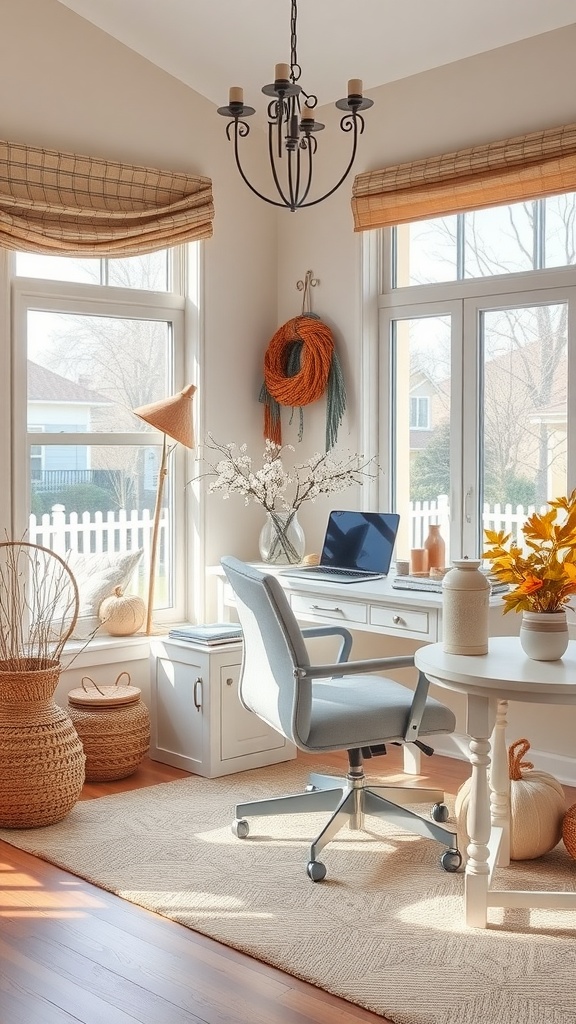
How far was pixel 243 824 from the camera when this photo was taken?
11.3 feet

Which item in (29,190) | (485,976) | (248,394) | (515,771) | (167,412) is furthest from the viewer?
(248,394)

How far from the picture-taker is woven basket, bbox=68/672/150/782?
4.01 meters

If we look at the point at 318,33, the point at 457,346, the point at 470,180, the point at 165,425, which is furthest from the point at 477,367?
the point at 318,33

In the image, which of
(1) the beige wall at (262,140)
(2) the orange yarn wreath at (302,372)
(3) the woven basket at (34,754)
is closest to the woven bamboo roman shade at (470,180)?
(1) the beige wall at (262,140)

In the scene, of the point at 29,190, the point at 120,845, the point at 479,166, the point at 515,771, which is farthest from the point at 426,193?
the point at 120,845

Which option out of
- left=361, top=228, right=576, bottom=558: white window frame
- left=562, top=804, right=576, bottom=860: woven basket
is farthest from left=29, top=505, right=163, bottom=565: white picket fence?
left=562, top=804, right=576, bottom=860: woven basket

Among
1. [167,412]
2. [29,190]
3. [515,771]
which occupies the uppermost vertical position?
[29,190]

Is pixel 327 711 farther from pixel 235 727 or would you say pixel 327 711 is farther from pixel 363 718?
pixel 235 727

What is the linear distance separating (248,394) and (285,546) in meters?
0.81

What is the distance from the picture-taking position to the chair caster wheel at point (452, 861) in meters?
3.15

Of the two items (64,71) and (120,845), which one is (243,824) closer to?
(120,845)

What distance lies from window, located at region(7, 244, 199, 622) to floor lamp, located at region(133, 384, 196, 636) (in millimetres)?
93

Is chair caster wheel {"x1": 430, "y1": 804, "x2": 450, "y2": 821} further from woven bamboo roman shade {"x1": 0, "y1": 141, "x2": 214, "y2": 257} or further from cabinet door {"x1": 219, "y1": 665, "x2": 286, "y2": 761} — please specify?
woven bamboo roman shade {"x1": 0, "y1": 141, "x2": 214, "y2": 257}

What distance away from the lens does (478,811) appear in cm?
271
